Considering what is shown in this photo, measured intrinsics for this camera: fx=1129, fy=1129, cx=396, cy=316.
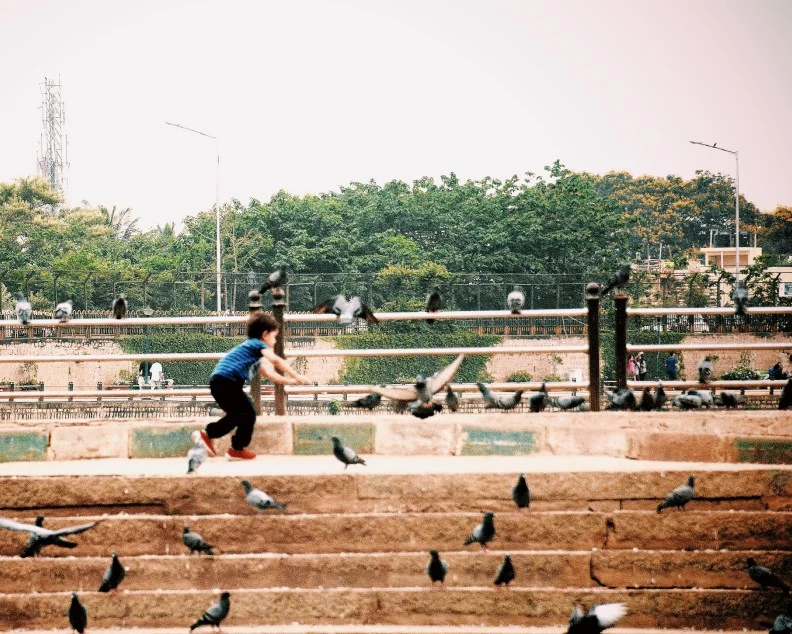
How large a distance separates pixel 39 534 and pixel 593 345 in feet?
14.2

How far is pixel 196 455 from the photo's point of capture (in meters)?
6.61

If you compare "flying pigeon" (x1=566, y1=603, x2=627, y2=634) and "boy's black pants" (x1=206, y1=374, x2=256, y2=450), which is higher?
"boy's black pants" (x1=206, y1=374, x2=256, y2=450)

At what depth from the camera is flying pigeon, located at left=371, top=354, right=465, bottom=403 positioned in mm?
7645

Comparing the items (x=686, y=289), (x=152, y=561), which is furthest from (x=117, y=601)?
(x=686, y=289)

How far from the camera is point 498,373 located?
42.2 m

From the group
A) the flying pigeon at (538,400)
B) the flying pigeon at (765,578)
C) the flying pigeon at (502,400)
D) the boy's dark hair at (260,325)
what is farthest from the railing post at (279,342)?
the flying pigeon at (765,578)

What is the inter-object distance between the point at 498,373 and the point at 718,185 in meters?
44.9

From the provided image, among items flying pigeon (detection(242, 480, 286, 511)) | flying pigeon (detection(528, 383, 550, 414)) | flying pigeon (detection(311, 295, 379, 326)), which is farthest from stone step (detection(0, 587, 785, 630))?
flying pigeon (detection(528, 383, 550, 414))

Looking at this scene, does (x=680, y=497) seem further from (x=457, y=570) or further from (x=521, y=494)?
(x=457, y=570)

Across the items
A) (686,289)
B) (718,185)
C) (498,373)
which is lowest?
(498,373)

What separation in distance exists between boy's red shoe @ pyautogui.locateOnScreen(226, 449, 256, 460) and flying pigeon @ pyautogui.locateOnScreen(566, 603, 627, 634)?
101 inches

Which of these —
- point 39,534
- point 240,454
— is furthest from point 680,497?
point 39,534

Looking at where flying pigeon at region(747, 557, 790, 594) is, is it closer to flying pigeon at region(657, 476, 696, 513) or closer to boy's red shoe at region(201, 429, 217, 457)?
flying pigeon at region(657, 476, 696, 513)

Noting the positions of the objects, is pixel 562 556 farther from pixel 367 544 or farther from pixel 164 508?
pixel 164 508
